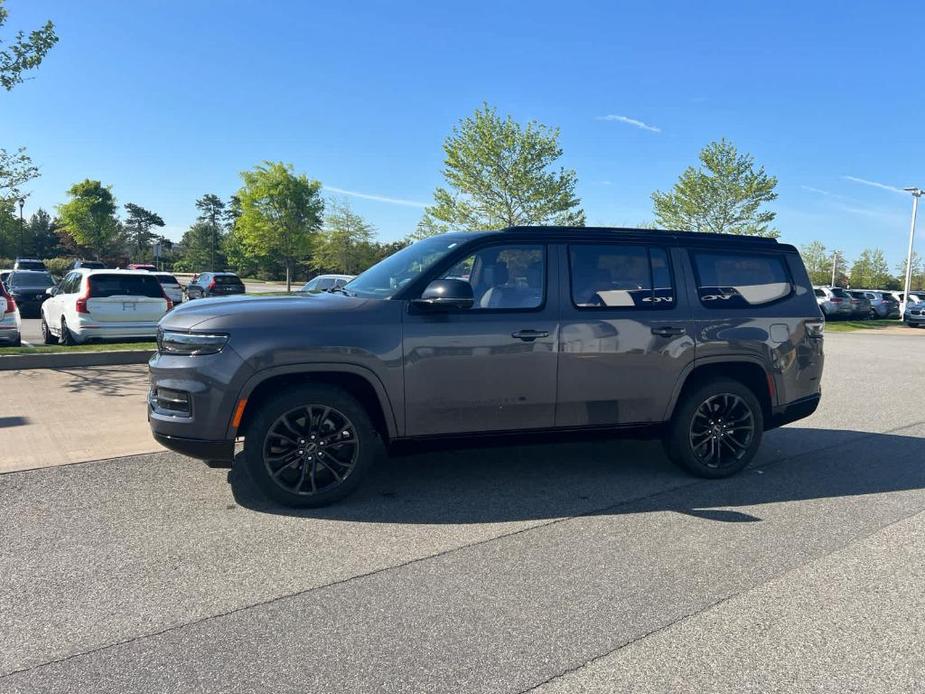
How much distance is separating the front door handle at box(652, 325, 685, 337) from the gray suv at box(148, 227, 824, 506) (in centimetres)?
1

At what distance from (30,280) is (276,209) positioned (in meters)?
27.0

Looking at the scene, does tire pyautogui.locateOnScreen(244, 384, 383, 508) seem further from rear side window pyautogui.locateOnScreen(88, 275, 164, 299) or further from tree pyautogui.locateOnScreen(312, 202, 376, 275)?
tree pyautogui.locateOnScreen(312, 202, 376, 275)

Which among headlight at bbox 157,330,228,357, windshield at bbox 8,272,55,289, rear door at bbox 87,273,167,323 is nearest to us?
headlight at bbox 157,330,228,357

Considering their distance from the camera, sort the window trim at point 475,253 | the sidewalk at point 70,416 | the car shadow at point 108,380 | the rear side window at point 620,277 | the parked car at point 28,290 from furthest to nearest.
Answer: the parked car at point 28,290 → the car shadow at point 108,380 → the sidewalk at point 70,416 → the rear side window at point 620,277 → the window trim at point 475,253

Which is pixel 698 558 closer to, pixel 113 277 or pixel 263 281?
pixel 113 277

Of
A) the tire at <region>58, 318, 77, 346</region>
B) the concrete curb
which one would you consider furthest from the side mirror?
the tire at <region>58, 318, 77, 346</region>

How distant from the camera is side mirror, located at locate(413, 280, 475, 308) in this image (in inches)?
173

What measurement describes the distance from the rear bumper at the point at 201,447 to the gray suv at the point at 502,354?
0.01 m

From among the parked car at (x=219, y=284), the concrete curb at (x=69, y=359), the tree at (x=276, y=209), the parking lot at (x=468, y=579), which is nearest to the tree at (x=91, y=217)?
the tree at (x=276, y=209)

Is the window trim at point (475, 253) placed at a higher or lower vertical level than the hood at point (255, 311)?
higher

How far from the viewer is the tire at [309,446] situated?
4348 mm

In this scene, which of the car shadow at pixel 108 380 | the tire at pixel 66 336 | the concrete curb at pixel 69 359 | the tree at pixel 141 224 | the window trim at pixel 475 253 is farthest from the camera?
the tree at pixel 141 224

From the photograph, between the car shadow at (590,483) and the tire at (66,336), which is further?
the tire at (66,336)

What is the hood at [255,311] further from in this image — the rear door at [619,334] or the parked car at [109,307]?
the parked car at [109,307]
